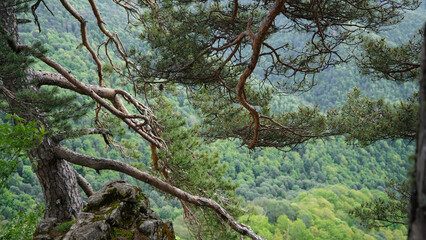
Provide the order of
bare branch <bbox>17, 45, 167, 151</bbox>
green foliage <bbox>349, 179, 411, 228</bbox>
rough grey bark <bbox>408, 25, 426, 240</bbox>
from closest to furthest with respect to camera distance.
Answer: rough grey bark <bbox>408, 25, 426, 240</bbox> → bare branch <bbox>17, 45, 167, 151</bbox> → green foliage <bbox>349, 179, 411, 228</bbox>

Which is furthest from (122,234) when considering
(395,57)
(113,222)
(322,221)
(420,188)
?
(322,221)

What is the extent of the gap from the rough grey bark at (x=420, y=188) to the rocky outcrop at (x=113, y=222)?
236cm

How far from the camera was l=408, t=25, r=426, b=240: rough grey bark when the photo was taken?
0.53 meters

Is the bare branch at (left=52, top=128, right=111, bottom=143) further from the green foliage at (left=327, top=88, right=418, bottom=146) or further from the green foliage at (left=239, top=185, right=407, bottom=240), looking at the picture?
the green foliage at (left=239, top=185, right=407, bottom=240)

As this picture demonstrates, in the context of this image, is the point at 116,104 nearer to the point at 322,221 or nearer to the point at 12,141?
the point at 12,141

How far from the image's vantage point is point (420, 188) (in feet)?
1.78

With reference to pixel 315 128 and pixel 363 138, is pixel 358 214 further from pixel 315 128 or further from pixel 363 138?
pixel 315 128

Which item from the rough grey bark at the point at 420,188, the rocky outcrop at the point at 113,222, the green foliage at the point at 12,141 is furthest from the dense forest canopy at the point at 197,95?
the rough grey bark at the point at 420,188

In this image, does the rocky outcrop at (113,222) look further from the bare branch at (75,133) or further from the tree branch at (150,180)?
the bare branch at (75,133)

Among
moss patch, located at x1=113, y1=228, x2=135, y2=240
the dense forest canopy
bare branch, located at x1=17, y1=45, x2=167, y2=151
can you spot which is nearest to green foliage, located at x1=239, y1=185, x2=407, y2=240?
the dense forest canopy

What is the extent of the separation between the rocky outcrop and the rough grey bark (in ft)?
7.75

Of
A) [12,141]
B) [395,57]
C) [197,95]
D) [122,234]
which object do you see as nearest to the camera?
[12,141]

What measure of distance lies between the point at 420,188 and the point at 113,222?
2.55 meters

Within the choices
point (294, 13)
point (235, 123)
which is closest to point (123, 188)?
point (235, 123)
